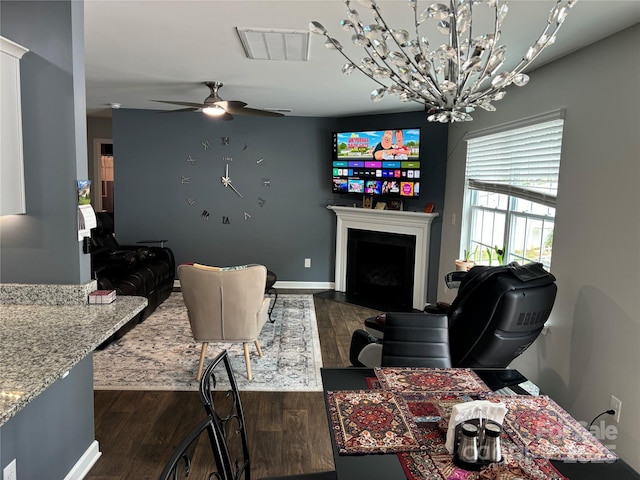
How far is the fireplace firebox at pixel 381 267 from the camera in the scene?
6004 millimetres

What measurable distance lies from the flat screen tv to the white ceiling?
0.64 m

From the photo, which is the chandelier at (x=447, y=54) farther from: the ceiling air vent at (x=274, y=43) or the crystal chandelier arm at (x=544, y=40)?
the ceiling air vent at (x=274, y=43)

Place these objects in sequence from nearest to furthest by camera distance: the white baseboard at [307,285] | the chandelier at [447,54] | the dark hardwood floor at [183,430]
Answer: the chandelier at [447,54] < the dark hardwood floor at [183,430] < the white baseboard at [307,285]

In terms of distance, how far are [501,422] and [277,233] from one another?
5.38m

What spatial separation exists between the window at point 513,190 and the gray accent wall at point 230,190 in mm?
1951

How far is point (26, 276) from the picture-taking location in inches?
90.2

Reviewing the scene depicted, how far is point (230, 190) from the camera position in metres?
6.55

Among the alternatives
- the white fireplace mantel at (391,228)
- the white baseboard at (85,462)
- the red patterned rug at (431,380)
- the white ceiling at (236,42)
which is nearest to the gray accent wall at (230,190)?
the white fireplace mantel at (391,228)

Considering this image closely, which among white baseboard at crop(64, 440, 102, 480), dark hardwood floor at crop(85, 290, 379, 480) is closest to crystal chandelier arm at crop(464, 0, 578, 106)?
dark hardwood floor at crop(85, 290, 379, 480)

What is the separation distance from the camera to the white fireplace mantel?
577cm

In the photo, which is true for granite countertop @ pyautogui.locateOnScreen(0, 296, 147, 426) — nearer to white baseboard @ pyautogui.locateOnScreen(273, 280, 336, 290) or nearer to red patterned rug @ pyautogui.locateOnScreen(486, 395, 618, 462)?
red patterned rug @ pyautogui.locateOnScreen(486, 395, 618, 462)

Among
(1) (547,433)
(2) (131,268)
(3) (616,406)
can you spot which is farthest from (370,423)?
(2) (131,268)

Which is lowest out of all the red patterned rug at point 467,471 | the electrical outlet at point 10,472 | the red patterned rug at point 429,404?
the electrical outlet at point 10,472

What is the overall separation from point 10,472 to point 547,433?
2.06 metres
